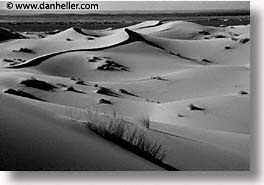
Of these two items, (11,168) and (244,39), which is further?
(244,39)

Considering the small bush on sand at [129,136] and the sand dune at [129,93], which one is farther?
the small bush on sand at [129,136]

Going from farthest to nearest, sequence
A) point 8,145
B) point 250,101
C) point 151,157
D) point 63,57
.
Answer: point 63,57
point 250,101
point 151,157
point 8,145

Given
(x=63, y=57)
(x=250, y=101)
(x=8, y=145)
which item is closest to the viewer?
(x=8, y=145)

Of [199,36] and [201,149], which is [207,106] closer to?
[201,149]

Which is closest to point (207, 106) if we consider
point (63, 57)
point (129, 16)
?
point (129, 16)

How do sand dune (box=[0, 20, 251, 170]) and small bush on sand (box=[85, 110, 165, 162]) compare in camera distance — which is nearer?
sand dune (box=[0, 20, 251, 170])

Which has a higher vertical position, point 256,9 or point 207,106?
point 256,9

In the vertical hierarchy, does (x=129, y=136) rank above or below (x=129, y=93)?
below

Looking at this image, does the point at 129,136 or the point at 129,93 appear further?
the point at 129,93
